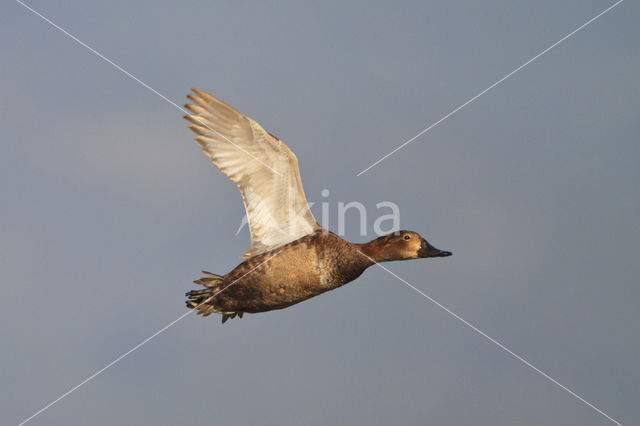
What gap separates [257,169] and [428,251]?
3.00 m

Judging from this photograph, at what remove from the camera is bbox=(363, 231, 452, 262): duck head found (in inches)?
574

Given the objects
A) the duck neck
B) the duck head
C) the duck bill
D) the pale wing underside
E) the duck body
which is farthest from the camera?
the duck bill

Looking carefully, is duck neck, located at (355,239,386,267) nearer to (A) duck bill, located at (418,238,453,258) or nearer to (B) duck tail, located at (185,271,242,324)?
(A) duck bill, located at (418,238,453,258)

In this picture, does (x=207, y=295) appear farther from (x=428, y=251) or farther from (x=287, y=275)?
(x=428, y=251)

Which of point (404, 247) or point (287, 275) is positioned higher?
point (404, 247)

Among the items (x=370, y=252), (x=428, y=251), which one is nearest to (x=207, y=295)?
(x=370, y=252)

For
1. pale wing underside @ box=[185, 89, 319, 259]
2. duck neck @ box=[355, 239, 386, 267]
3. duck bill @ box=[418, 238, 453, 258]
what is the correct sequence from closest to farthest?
pale wing underside @ box=[185, 89, 319, 259], duck neck @ box=[355, 239, 386, 267], duck bill @ box=[418, 238, 453, 258]

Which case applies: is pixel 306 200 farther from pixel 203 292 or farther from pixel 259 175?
pixel 203 292

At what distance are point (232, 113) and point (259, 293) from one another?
2744mm

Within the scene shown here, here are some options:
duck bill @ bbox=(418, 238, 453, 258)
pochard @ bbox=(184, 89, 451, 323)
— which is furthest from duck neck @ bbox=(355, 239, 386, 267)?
duck bill @ bbox=(418, 238, 453, 258)

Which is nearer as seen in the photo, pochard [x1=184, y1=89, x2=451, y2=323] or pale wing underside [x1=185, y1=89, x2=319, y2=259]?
pochard [x1=184, y1=89, x2=451, y2=323]

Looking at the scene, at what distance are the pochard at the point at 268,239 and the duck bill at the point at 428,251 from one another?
114 mm

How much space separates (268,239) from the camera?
47.4 ft

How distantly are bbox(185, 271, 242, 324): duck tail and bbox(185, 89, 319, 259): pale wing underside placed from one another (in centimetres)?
59
